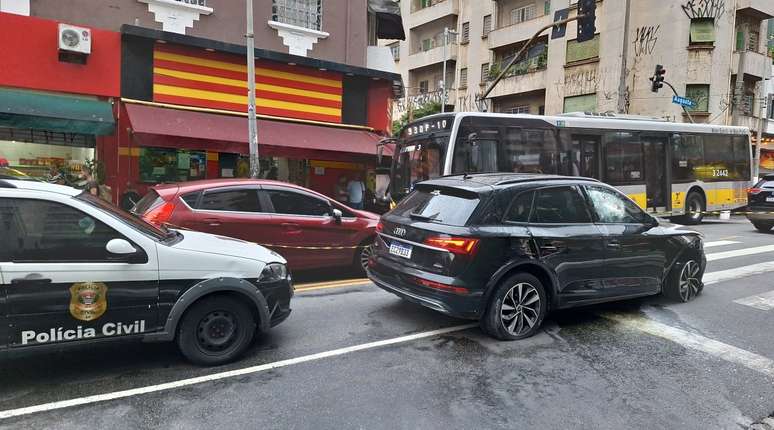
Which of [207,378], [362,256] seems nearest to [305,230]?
[362,256]

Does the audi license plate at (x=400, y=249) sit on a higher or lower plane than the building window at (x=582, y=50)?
lower

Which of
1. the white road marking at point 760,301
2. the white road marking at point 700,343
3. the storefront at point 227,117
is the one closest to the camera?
the white road marking at point 700,343

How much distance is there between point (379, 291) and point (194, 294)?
319 cm

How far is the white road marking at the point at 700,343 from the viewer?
4.61m

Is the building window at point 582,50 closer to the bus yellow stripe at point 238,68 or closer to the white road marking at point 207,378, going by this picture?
the bus yellow stripe at point 238,68

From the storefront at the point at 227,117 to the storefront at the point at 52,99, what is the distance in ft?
1.37

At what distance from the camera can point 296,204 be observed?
765 cm

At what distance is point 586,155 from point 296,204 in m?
7.84

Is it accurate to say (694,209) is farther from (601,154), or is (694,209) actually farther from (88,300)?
(88,300)

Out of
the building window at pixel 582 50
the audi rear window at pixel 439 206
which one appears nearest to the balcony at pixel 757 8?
the building window at pixel 582 50

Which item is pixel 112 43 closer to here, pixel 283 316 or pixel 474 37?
pixel 283 316

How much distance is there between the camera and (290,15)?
14570 millimetres

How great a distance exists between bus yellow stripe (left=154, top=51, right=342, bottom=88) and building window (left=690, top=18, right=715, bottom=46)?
2171 cm

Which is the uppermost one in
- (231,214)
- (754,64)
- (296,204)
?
(754,64)
